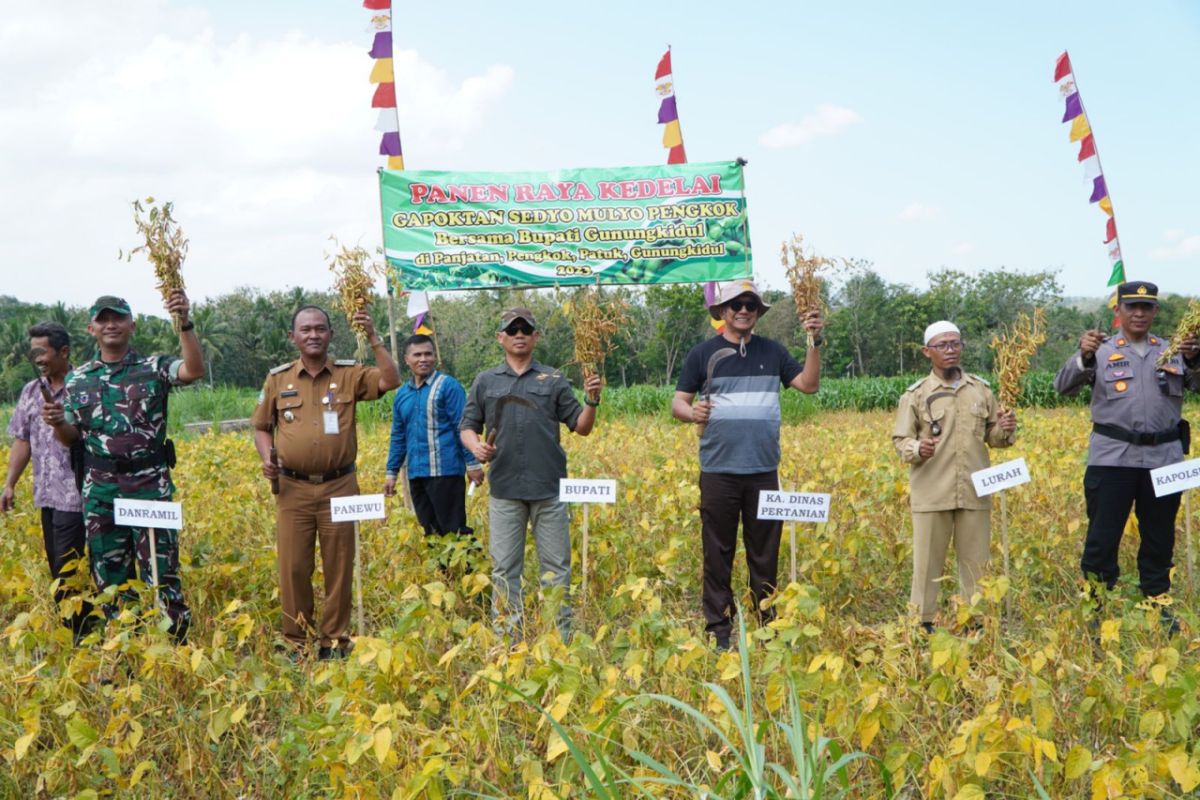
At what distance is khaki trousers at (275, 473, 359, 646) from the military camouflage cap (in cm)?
108

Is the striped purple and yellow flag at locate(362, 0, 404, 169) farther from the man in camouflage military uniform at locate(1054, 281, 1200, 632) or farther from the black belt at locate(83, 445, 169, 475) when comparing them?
the man in camouflage military uniform at locate(1054, 281, 1200, 632)

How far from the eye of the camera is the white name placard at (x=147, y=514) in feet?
12.9

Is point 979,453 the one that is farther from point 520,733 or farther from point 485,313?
point 485,313

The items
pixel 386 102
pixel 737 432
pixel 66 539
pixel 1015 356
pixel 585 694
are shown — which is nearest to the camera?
pixel 585 694

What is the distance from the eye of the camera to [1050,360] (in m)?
36.2

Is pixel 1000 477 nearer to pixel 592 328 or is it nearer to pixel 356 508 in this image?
pixel 592 328

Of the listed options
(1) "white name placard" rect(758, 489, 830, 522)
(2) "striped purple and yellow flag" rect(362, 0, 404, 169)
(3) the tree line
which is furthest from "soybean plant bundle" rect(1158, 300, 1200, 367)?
(3) the tree line

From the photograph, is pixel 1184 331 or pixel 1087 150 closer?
pixel 1184 331

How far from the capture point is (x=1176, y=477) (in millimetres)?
3953

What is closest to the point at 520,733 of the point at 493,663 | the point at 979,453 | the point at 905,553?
the point at 493,663

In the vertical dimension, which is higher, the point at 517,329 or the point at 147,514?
the point at 517,329

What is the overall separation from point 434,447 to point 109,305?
5.84 feet

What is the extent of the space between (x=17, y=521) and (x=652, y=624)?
515 centimetres

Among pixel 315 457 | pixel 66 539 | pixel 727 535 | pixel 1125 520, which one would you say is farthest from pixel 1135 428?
pixel 66 539
